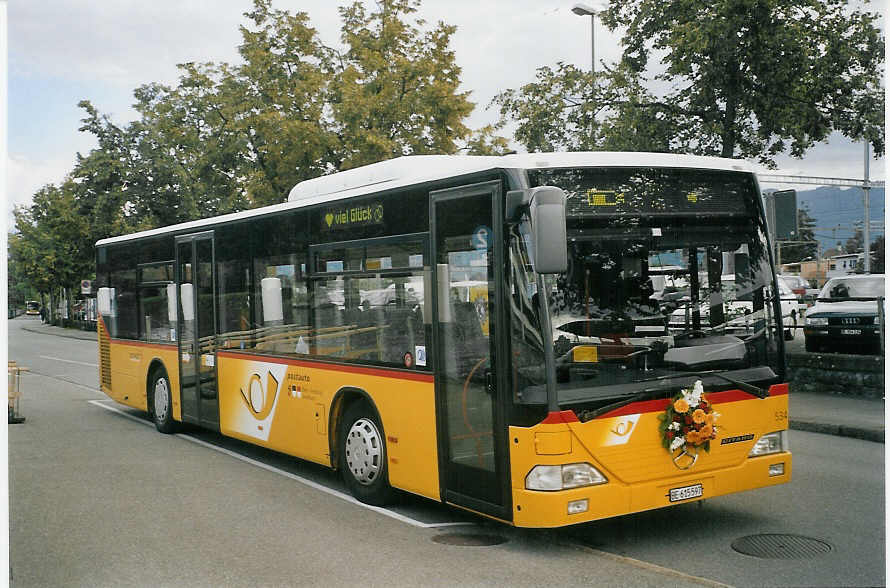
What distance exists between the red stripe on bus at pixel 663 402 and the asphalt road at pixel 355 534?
39.5 inches

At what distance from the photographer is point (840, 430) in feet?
39.2

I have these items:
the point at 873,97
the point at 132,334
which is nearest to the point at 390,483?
the point at 132,334

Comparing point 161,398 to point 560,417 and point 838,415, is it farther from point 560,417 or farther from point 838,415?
point 838,415

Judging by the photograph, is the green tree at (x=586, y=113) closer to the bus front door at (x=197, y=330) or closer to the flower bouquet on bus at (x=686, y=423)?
the bus front door at (x=197, y=330)

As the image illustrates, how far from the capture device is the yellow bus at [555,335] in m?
6.35

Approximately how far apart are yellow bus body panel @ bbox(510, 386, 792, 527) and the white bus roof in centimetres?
175

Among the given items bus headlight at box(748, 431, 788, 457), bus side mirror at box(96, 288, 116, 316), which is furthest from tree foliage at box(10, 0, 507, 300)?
bus headlight at box(748, 431, 788, 457)

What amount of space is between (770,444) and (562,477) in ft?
6.29

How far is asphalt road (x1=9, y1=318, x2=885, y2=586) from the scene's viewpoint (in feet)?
20.4

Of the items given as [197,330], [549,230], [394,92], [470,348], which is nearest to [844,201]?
[394,92]

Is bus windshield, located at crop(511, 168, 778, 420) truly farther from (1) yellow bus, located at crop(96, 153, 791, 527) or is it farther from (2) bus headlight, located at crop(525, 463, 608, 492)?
(2) bus headlight, located at crop(525, 463, 608, 492)

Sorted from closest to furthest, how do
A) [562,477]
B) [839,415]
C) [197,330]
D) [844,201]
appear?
[562,477], [197,330], [839,415], [844,201]

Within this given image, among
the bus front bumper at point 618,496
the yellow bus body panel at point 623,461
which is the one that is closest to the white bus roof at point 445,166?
the yellow bus body panel at point 623,461

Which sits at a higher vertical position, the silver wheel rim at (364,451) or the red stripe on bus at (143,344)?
the red stripe on bus at (143,344)
